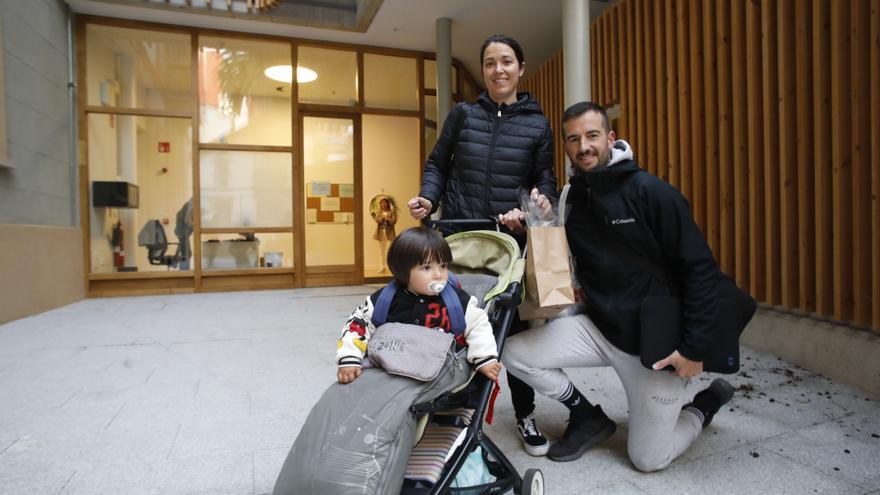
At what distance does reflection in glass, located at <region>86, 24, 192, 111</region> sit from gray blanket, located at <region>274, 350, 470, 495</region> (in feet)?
25.2

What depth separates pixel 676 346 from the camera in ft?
6.10

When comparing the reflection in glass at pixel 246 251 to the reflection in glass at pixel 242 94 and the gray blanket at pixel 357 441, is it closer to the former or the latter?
the reflection in glass at pixel 242 94

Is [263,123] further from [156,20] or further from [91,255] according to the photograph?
[91,255]

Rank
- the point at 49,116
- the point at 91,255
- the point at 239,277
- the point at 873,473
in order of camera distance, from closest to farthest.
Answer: the point at 873,473
the point at 49,116
the point at 91,255
the point at 239,277

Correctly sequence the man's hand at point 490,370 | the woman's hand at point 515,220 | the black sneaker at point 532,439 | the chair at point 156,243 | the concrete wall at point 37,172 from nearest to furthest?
the man's hand at point 490,370 < the woman's hand at point 515,220 < the black sneaker at point 532,439 < the concrete wall at point 37,172 < the chair at point 156,243

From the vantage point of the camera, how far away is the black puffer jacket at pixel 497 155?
2.29 metres

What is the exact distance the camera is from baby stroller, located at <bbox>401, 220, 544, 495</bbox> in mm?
1451

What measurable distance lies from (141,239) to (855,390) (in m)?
8.54

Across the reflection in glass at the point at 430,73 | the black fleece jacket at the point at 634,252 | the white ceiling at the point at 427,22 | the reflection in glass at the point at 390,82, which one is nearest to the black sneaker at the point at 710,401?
the black fleece jacket at the point at 634,252

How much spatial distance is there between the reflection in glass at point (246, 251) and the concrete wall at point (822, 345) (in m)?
6.67

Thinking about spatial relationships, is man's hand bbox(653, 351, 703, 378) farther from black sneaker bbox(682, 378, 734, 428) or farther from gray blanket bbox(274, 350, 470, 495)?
gray blanket bbox(274, 350, 470, 495)

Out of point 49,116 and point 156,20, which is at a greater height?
point 156,20

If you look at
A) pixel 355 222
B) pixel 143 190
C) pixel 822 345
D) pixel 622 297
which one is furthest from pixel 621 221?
pixel 143 190

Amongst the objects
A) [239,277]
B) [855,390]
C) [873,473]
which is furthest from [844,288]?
[239,277]
